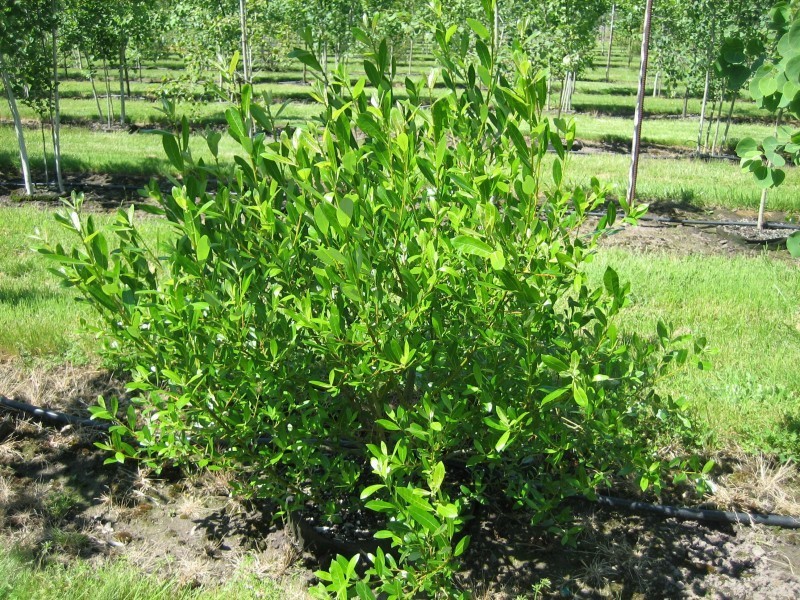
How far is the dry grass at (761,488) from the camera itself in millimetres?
3193

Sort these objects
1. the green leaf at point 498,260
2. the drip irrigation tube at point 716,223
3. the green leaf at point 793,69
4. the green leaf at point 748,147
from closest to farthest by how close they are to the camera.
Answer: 1. the green leaf at point 498,260
2. the green leaf at point 793,69
3. the green leaf at point 748,147
4. the drip irrigation tube at point 716,223

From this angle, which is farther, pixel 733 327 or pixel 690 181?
pixel 690 181

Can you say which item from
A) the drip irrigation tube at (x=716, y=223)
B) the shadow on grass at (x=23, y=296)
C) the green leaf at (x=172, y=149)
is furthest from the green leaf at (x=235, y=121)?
the drip irrigation tube at (x=716, y=223)

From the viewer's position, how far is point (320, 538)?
3.09 metres

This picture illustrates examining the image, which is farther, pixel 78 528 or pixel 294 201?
pixel 78 528

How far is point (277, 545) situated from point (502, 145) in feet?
6.32

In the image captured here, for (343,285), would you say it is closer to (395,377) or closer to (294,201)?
(294,201)

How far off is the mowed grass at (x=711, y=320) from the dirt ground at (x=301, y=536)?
0.29m

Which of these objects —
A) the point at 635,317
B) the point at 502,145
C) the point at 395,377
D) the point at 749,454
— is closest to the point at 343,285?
the point at 395,377

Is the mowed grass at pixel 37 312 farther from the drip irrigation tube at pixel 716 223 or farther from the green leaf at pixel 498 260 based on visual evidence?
the drip irrigation tube at pixel 716 223

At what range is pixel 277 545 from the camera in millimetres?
3133

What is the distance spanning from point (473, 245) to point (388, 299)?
23.2 inches

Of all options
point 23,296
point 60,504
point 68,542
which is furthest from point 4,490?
point 23,296

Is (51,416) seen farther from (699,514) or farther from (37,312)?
(699,514)
